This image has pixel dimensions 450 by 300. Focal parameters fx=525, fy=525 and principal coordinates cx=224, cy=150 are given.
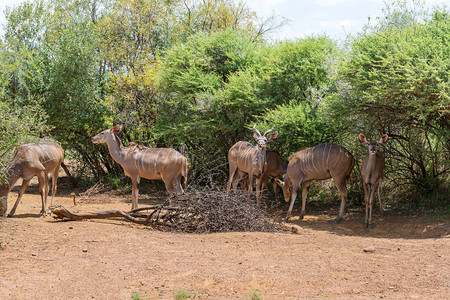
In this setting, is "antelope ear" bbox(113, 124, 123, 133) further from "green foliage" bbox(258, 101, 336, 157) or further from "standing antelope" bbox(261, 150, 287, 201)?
"standing antelope" bbox(261, 150, 287, 201)

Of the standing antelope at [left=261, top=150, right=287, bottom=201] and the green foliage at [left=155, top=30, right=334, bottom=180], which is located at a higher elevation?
the green foliage at [left=155, top=30, right=334, bottom=180]

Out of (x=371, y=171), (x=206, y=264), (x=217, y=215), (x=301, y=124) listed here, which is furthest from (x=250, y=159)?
(x=206, y=264)

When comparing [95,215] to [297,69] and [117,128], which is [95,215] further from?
[297,69]

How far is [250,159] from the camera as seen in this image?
1217 centimetres

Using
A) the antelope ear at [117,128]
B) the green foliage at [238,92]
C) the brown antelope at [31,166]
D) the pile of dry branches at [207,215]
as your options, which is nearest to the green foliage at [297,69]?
the green foliage at [238,92]

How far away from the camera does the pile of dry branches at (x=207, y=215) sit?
876cm

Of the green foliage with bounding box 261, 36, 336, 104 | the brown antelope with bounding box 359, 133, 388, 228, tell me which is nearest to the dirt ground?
the brown antelope with bounding box 359, 133, 388, 228

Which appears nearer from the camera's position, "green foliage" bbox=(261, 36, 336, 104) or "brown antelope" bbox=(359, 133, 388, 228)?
"brown antelope" bbox=(359, 133, 388, 228)

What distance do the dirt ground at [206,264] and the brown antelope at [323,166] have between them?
7.65 feet

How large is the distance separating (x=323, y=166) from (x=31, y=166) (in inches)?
233

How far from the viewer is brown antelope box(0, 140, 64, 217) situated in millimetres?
9992

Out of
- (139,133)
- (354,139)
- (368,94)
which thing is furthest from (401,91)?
(139,133)

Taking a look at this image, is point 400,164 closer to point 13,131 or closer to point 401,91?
point 401,91

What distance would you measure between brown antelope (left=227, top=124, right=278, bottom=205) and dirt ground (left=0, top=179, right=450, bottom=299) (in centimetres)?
314
